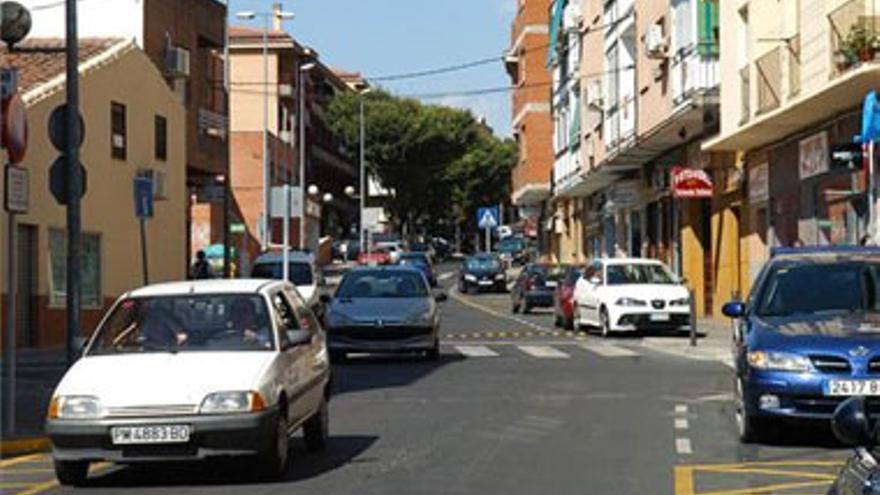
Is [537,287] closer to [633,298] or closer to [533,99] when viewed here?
[633,298]

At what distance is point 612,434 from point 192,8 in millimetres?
31740

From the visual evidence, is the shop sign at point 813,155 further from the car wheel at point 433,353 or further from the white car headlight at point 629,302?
the car wheel at point 433,353

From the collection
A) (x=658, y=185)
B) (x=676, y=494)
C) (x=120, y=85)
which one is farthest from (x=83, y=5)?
(x=676, y=494)

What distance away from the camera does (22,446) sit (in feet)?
44.9

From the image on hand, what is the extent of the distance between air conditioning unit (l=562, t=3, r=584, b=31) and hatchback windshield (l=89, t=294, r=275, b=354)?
1752 inches

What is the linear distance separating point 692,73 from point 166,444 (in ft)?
84.7

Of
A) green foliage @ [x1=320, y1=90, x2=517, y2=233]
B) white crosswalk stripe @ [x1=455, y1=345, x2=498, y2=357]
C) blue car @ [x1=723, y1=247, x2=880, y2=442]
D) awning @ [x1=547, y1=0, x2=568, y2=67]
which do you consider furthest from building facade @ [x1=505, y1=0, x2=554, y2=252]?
blue car @ [x1=723, y1=247, x2=880, y2=442]

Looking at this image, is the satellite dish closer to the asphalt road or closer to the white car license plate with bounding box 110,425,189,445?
the asphalt road

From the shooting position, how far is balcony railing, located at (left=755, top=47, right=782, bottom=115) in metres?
28.3

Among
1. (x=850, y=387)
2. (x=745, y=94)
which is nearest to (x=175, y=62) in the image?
(x=745, y=94)

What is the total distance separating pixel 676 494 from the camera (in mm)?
10414

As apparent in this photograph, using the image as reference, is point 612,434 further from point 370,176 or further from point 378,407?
point 370,176

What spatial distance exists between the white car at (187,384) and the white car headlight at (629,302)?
1876 centimetres

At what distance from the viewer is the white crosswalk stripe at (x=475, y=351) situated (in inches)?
1029
